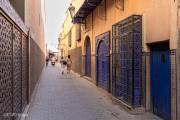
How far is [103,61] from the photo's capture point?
16.2 m

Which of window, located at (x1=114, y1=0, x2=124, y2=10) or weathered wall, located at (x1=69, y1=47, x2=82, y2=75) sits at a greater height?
window, located at (x1=114, y1=0, x2=124, y2=10)

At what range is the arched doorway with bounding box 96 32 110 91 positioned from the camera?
591 inches

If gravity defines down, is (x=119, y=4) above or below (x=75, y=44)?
above

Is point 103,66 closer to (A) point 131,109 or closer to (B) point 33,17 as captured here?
(B) point 33,17

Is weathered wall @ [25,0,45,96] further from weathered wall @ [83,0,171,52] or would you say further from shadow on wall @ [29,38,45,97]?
weathered wall @ [83,0,171,52]

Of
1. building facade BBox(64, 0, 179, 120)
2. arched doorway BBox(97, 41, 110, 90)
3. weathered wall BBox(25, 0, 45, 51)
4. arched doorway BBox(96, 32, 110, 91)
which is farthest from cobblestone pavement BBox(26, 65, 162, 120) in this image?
weathered wall BBox(25, 0, 45, 51)

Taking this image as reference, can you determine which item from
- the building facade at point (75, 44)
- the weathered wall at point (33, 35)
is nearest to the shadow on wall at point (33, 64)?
the weathered wall at point (33, 35)

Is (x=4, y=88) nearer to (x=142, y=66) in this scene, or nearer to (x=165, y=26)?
(x=165, y=26)

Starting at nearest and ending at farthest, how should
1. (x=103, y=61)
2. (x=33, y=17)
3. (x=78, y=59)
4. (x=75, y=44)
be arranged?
(x=33, y=17), (x=103, y=61), (x=78, y=59), (x=75, y=44)

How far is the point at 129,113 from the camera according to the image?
9445 millimetres

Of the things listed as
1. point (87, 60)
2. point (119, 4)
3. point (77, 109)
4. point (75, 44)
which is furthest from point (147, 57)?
point (75, 44)

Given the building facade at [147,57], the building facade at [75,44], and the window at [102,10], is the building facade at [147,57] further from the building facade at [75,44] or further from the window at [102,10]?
the building facade at [75,44]

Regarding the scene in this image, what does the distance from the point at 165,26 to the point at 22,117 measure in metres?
4.11

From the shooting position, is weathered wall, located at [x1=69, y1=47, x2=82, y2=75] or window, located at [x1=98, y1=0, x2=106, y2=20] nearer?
window, located at [x1=98, y1=0, x2=106, y2=20]
